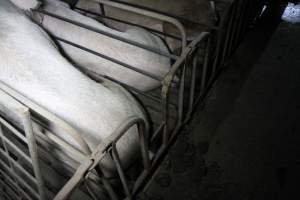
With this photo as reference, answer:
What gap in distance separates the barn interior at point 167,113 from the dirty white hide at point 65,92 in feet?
0.03

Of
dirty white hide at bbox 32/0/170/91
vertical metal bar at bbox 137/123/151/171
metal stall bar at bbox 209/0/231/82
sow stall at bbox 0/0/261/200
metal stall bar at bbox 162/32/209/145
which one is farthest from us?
dirty white hide at bbox 32/0/170/91

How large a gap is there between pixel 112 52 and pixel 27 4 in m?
0.78

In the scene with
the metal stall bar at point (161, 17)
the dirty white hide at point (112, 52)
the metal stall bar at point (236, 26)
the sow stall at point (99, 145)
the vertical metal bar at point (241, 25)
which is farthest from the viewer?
the vertical metal bar at point (241, 25)

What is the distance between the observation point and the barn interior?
53.9 inches

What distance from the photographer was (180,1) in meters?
2.39

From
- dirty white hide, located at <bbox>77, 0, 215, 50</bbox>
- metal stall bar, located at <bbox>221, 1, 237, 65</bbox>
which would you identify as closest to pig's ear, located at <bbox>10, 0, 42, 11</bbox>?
dirty white hide, located at <bbox>77, 0, 215, 50</bbox>

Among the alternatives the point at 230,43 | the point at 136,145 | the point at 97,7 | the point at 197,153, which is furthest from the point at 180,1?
the point at 136,145

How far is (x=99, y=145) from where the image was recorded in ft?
3.23

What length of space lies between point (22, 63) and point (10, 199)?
82 cm

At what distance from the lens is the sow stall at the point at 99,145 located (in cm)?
97

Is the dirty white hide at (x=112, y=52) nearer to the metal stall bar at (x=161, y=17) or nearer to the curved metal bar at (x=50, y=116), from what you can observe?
the metal stall bar at (x=161, y=17)

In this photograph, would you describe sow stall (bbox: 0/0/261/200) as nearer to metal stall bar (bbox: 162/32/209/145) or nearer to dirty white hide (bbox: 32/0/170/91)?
metal stall bar (bbox: 162/32/209/145)

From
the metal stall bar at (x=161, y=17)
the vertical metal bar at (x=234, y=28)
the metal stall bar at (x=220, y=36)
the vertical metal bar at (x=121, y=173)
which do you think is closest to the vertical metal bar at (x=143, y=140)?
the vertical metal bar at (x=121, y=173)

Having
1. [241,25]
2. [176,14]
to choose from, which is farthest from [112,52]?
[241,25]
